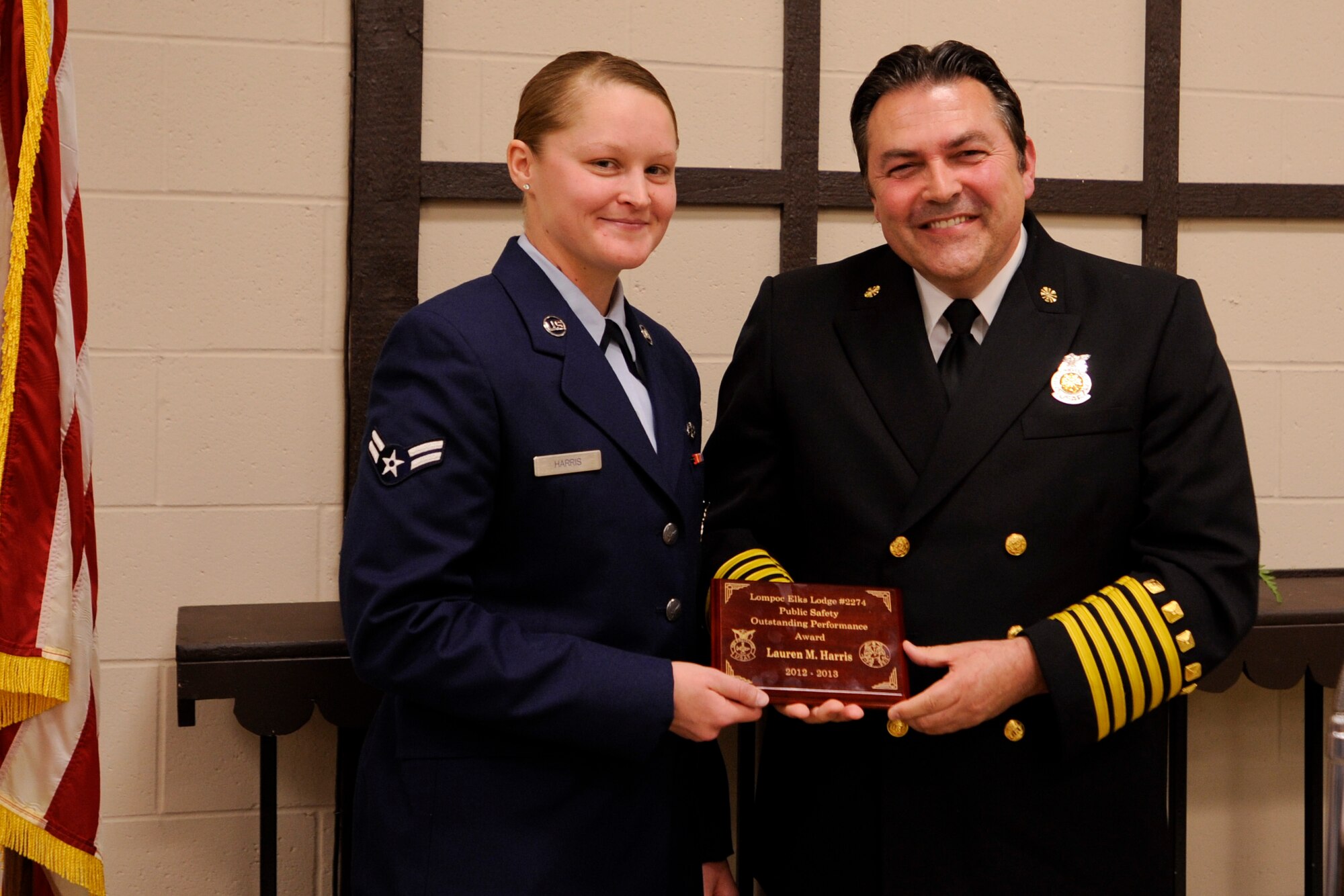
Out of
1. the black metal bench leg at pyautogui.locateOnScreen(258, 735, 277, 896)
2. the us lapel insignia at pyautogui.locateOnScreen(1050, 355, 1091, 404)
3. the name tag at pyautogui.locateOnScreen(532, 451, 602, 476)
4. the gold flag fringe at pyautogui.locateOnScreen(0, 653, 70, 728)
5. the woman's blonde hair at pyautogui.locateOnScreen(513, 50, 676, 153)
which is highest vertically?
the woman's blonde hair at pyautogui.locateOnScreen(513, 50, 676, 153)

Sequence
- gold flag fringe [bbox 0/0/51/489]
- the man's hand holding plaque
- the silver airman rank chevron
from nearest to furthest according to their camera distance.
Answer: the silver airman rank chevron < the man's hand holding plaque < gold flag fringe [bbox 0/0/51/489]

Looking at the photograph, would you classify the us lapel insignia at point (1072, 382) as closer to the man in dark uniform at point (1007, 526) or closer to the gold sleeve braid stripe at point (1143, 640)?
the man in dark uniform at point (1007, 526)

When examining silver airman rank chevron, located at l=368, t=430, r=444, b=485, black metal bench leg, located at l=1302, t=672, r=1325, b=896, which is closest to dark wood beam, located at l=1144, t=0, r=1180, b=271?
black metal bench leg, located at l=1302, t=672, r=1325, b=896

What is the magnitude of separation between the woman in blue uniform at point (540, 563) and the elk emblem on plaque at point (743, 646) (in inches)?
2.2

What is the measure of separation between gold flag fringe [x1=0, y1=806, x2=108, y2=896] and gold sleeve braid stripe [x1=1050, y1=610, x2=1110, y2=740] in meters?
1.44

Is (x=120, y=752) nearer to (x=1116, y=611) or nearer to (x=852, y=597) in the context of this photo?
(x=852, y=597)

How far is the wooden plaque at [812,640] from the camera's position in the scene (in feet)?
4.69

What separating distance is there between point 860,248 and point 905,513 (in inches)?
38.8

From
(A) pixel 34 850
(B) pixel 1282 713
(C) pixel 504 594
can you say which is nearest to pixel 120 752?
(A) pixel 34 850

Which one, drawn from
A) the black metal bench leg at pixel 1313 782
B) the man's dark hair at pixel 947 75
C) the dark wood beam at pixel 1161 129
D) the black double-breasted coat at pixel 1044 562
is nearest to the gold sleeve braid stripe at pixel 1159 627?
the black double-breasted coat at pixel 1044 562

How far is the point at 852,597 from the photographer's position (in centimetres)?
147

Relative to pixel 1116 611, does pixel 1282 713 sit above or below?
below

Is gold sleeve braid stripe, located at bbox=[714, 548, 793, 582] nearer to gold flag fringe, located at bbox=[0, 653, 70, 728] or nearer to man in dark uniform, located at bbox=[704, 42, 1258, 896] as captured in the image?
man in dark uniform, located at bbox=[704, 42, 1258, 896]

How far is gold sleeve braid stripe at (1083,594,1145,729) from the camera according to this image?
1.47m
